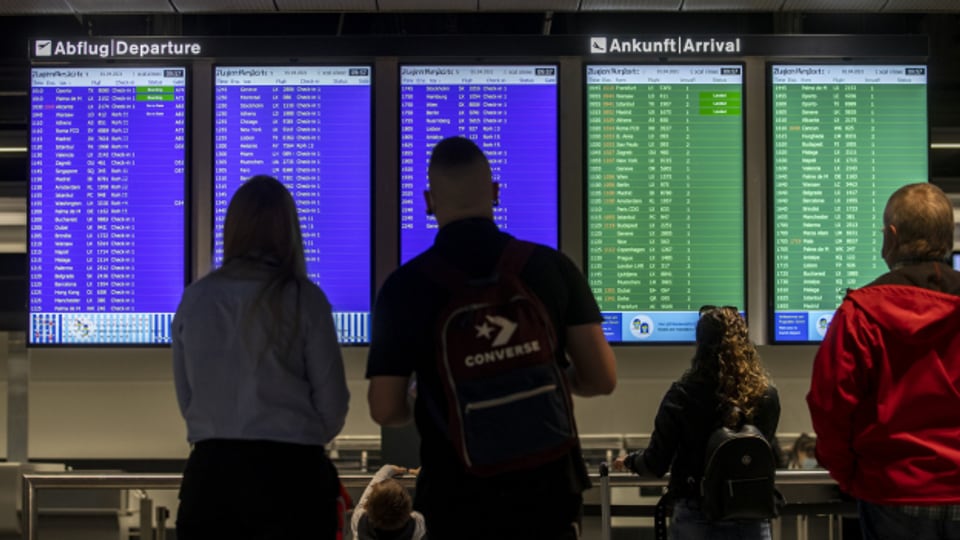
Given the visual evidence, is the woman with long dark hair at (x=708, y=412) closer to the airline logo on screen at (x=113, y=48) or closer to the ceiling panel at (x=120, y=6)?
the airline logo on screen at (x=113, y=48)

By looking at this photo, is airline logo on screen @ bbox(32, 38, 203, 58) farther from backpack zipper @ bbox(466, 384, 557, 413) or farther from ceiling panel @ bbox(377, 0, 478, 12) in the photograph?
backpack zipper @ bbox(466, 384, 557, 413)

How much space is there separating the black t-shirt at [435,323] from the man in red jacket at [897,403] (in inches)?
31.5

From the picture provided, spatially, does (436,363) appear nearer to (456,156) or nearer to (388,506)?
(456,156)

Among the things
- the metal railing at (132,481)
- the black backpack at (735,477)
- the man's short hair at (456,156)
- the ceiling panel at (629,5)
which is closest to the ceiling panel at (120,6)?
the ceiling panel at (629,5)

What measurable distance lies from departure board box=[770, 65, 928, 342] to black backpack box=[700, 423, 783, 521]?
102cm

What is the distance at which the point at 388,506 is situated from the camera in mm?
3668

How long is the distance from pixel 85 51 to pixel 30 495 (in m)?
1.90

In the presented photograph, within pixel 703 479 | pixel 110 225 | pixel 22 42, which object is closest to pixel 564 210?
pixel 703 479

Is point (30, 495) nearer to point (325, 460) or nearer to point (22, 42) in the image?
point (325, 460)

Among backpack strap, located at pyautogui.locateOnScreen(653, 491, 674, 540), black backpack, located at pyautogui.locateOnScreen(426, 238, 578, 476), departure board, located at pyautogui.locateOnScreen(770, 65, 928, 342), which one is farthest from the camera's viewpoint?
departure board, located at pyautogui.locateOnScreen(770, 65, 928, 342)

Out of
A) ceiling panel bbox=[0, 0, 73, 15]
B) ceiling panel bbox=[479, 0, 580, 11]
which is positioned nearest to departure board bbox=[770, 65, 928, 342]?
ceiling panel bbox=[479, 0, 580, 11]

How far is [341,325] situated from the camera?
4.33 meters

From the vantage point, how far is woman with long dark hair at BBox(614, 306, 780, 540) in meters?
3.64

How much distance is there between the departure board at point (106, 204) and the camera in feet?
14.3
